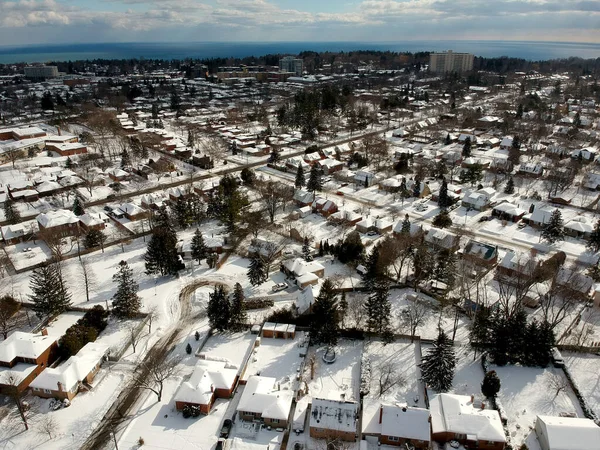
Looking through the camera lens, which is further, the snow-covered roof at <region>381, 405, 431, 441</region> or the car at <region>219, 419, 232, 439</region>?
the car at <region>219, 419, 232, 439</region>

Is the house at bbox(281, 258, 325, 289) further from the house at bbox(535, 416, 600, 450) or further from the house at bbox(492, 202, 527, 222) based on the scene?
the house at bbox(492, 202, 527, 222)

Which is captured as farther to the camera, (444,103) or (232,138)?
(444,103)

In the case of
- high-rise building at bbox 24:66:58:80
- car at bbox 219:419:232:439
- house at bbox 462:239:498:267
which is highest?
high-rise building at bbox 24:66:58:80

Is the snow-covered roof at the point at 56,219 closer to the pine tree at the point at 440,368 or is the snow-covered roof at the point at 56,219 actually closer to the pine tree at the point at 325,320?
the pine tree at the point at 325,320

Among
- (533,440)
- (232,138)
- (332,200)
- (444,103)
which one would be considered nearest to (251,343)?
(533,440)

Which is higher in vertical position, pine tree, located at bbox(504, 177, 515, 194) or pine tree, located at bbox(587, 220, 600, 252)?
pine tree, located at bbox(504, 177, 515, 194)

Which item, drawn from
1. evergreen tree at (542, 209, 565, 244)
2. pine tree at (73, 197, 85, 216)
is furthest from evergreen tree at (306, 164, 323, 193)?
pine tree at (73, 197, 85, 216)

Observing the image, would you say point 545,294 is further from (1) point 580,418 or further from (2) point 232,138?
(2) point 232,138
